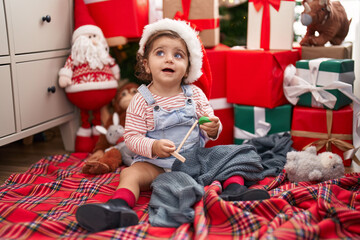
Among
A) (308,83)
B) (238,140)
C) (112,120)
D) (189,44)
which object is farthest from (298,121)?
(112,120)

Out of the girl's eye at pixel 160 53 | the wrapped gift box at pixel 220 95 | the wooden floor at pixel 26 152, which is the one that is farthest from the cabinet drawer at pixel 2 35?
the wrapped gift box at pixel 220 95

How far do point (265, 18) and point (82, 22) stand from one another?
2.50 feet

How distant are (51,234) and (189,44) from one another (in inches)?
27.6

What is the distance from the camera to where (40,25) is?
1551mm

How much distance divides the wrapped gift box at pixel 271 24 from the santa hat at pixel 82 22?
646 mm

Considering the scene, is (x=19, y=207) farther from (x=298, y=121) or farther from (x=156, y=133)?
(x=298, y=121)

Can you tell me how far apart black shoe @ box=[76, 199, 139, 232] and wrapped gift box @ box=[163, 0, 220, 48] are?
0.92 metres

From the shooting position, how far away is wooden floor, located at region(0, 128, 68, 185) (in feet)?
5.06

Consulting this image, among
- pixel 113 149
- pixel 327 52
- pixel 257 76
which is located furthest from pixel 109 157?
pixel 327 52

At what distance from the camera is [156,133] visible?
129 centimetres

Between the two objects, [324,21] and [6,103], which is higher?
[324,21]

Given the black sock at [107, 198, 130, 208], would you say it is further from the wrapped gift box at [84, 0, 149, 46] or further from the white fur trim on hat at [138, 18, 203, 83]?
the wrapped gift box at [84, 0, 149, 46]

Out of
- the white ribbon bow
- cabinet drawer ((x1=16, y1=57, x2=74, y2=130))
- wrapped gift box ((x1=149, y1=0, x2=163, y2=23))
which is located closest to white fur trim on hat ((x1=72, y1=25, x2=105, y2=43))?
cabinet drawer ((x1=16, y1=57, x2=74, y2=130))

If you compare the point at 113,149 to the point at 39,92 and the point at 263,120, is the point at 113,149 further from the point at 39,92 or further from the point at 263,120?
the point at 263,120
